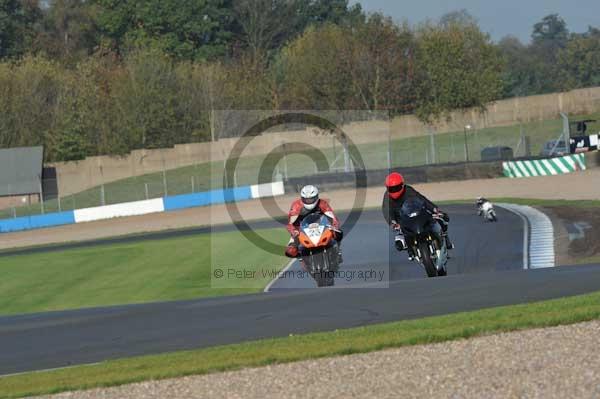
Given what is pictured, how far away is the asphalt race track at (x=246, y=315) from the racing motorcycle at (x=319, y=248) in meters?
1.56

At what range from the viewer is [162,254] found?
3156cm

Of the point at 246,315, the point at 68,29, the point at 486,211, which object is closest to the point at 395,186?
the point at 246,315

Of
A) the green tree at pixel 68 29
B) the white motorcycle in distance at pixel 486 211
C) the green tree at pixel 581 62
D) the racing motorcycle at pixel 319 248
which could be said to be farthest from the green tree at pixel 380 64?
the green tree at pixel 581 62

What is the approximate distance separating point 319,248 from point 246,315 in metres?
3.56

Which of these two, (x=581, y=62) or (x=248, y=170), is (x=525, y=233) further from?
(x=581, y=62)

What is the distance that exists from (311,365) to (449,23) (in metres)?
85.8

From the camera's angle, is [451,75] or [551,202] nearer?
[551,202]

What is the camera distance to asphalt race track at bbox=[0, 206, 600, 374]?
12.9 meters

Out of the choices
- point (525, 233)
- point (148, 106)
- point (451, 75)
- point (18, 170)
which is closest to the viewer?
point (525, 233)

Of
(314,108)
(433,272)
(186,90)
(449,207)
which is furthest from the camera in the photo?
(186,90)

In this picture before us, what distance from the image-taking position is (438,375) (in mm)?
9250

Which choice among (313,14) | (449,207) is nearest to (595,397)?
(449,207)

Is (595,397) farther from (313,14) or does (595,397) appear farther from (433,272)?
(313,14)

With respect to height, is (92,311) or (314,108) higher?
(314,108)
